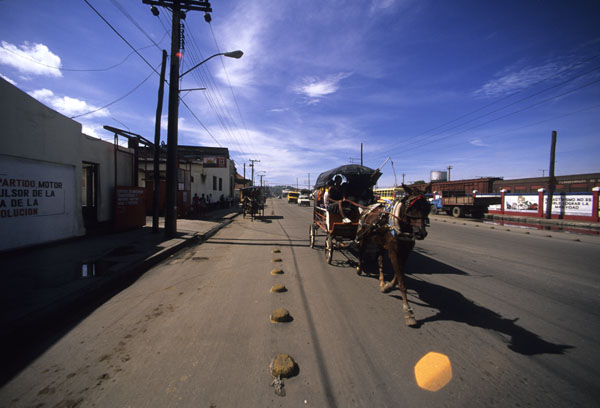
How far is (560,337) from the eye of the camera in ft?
10.0

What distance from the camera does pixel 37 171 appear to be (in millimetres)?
6828

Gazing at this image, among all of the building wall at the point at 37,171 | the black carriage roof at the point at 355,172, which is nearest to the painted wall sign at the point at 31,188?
the building wall at the point at 37,171

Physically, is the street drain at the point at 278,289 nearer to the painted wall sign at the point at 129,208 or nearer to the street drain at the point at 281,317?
the street drain at the point at 281,317

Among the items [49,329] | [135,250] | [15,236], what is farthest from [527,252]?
[15,236]

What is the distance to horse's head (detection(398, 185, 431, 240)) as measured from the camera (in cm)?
366

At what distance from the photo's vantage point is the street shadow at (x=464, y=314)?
9.39 feet

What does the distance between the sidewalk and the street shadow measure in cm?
498

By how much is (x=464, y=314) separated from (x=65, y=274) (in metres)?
6.99

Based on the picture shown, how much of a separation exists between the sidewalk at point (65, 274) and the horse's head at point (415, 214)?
5.11 m

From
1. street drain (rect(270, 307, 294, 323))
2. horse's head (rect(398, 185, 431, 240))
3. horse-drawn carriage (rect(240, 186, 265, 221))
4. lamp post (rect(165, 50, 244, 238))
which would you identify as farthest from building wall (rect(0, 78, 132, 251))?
horse-drawn carriage (rect(240, 186, 265, 221))


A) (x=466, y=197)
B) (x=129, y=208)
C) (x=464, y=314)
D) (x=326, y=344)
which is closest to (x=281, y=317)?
(x=326, y=344)

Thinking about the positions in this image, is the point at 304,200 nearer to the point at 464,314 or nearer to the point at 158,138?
the point at 158,138

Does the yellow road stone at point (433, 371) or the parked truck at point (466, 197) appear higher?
the parked truck at point (466, 197)

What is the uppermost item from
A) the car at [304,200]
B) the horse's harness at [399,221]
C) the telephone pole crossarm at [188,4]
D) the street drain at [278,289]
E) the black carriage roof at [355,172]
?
the telephone pole crossarm at [188,4]
